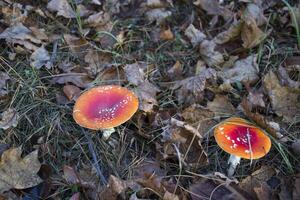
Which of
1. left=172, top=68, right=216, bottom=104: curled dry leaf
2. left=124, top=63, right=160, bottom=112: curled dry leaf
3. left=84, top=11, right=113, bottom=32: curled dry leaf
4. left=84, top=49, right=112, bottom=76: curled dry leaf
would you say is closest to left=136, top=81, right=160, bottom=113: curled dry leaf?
left=124, top=63, right=160, bottom=112: curled dry leaf

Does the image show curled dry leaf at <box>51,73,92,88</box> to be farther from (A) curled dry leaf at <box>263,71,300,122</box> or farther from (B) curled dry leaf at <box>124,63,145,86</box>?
(A) curled dry leaf at <box>263,71,300,122</box>

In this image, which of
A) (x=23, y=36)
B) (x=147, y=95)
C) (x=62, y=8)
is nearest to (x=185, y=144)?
(x=147, y=95)

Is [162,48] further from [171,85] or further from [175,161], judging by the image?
[175,161]

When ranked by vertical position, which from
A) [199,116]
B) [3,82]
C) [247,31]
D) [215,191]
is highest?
[247,31]

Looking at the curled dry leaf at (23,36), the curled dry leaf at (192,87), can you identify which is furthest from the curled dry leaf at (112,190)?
the curled dry leaf at (23,36)

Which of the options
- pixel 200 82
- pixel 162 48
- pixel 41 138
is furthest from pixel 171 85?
pixel 41 138

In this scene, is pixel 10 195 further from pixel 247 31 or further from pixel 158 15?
pixel 247 31
